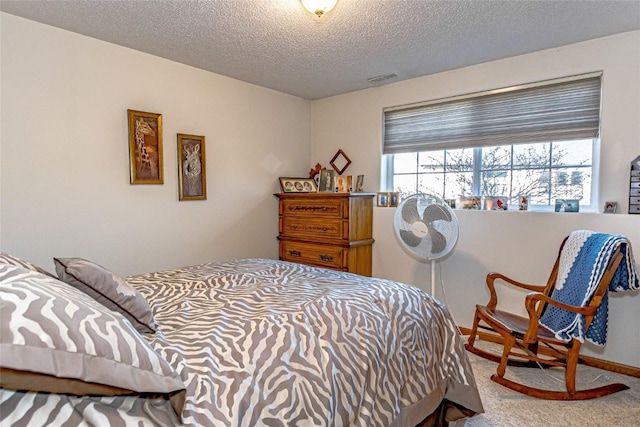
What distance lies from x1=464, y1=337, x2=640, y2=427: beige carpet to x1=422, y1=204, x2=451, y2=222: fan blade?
109 centimetres

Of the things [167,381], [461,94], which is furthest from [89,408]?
[461,94]

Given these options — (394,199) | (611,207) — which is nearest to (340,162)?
(394,199)

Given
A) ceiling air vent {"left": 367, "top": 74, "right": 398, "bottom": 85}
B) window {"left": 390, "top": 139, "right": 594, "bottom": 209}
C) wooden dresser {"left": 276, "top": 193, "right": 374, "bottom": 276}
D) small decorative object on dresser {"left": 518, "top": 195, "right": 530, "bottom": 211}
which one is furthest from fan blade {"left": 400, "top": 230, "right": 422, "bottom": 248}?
ceiling air vent {"left": 367, "top": 74, "right": 398, "bottom": 85}

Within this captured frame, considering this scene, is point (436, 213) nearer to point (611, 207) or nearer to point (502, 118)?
point (502, 118)

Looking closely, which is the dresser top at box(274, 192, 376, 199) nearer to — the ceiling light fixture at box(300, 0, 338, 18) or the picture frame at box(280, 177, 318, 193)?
the picture frame at box(280, 177, 318, 193)

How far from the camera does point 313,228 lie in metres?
3.53

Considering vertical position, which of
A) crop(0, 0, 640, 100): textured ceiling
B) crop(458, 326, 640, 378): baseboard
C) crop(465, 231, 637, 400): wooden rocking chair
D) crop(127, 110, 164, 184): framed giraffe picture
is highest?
crop(0, 0, 640, 100): textured ceiling

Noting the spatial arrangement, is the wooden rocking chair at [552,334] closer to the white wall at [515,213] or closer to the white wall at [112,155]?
the white wall at [515,213]

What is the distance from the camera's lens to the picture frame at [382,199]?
3599mm

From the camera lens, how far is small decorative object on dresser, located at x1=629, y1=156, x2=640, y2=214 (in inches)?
93.0

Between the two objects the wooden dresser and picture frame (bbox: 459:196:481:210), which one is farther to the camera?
the wooden dresser

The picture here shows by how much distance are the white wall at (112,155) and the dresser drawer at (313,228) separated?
286 millimetres

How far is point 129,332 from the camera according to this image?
2.96 ft

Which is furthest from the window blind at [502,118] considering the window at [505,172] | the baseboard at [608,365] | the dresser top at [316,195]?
the baseboard at [608,365]
